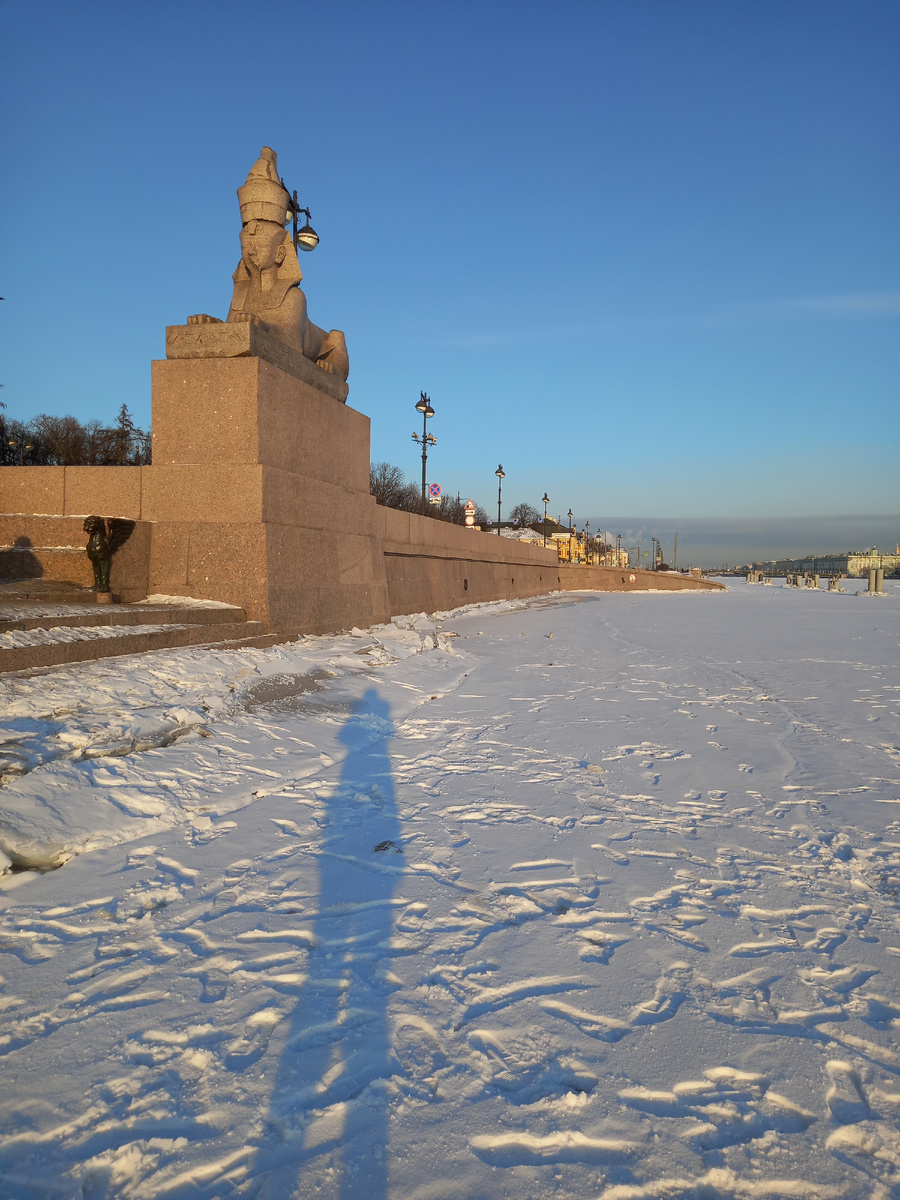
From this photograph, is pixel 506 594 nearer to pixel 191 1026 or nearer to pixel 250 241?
pixel 250 241

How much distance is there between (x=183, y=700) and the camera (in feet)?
13.8

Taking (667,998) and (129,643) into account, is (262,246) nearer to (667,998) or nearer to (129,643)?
(129,643)

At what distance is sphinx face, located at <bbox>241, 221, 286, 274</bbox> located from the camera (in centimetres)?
811

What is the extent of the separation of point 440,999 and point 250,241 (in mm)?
8670

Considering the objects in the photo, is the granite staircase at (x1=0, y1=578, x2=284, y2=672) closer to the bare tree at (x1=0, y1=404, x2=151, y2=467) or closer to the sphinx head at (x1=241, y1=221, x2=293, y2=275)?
the sphinx head at (x1=241, y1=221, x2=293, y2=275)

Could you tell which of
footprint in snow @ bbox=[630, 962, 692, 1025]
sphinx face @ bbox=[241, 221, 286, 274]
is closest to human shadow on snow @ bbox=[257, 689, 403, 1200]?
footprint in snow @ bbox=[630, 962, 692, 1025]

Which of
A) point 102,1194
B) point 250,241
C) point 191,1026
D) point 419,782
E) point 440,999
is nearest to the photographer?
point 102,1194

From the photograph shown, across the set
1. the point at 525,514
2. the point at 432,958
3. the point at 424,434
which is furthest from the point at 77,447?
the point at 525,514

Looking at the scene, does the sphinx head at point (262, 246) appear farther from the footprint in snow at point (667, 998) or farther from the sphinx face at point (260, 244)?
the footprint in snow at point (667, 998)

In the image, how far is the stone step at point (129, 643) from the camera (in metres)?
4.10

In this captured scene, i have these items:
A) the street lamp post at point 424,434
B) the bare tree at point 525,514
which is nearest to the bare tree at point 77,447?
the street lamp post at point 424,434

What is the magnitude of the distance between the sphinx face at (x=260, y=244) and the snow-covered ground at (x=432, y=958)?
5.88 metres

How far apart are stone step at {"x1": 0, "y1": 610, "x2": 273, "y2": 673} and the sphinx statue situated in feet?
12.9

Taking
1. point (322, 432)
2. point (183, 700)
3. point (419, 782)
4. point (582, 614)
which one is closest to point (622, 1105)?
point (419, 782)
